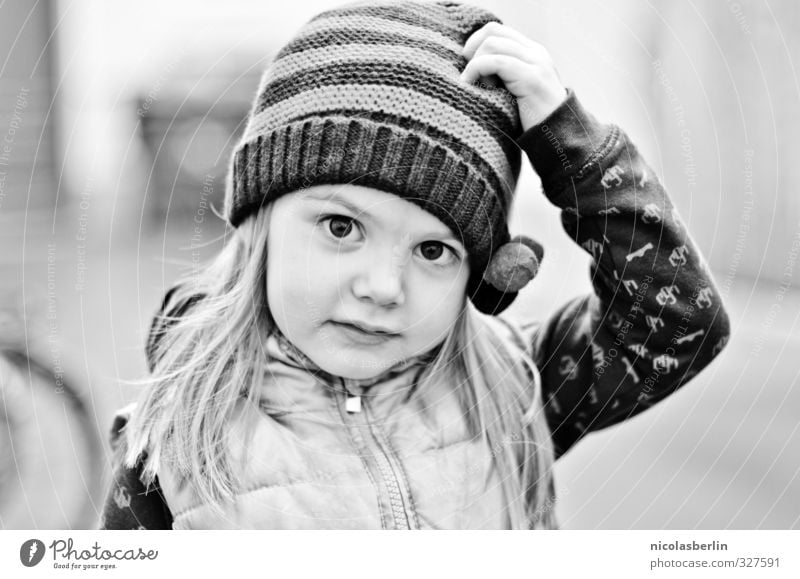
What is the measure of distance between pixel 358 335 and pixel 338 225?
8 centimetres

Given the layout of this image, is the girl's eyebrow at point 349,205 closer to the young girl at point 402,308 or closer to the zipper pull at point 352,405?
the young girl at point 402,308

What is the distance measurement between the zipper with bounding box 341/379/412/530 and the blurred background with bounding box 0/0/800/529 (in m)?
0.20

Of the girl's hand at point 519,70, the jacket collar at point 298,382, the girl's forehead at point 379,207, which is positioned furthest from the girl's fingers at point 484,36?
the jacket collar at point 298,382

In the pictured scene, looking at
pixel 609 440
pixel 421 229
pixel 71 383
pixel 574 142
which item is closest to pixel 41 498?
pixel 71 383

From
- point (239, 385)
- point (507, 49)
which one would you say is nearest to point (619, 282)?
point (507, 49)

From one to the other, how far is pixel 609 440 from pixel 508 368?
46 cm

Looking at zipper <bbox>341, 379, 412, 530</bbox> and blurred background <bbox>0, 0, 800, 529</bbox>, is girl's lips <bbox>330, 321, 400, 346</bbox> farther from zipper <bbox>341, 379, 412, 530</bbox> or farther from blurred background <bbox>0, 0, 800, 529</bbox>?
blurred background <bbox>0, 0, 800, 529</bbox>

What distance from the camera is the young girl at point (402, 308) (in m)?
0.52

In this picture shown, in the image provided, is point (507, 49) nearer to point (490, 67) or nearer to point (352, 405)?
point (490, 67)

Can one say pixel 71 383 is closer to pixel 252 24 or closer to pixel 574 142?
pixel 252 24

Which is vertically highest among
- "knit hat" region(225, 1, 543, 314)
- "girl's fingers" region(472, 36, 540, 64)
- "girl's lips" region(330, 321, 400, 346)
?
"girl's fingers" region(472, 36, 540, 64)

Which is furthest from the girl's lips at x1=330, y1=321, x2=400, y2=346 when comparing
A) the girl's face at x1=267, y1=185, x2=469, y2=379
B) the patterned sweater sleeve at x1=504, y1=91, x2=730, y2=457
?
the patterned sweater sleeve at x1=504, y1=91, x2=730, y2=457

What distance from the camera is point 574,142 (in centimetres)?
54

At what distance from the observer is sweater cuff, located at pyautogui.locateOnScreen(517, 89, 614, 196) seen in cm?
53
